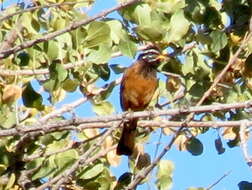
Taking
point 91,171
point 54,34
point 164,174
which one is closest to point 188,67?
point 164,174

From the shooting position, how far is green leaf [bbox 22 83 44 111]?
12.1 ft

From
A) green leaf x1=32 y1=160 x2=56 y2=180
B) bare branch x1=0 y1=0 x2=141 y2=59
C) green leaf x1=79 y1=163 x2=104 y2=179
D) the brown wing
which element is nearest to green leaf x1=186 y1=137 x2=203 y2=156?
green leaf x1=79 y1=163 x2=104 y2=179

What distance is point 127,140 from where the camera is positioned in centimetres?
399

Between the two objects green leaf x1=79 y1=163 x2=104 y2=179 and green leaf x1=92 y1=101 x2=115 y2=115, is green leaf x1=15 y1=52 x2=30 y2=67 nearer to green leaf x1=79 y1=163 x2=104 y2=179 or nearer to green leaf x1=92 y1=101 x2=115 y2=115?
green leaf x1=92 y1=101 x2=115 y2=115

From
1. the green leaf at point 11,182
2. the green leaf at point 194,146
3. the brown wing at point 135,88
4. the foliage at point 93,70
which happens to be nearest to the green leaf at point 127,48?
the foliage at point 93,70

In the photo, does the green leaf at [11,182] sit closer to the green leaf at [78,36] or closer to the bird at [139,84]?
the green leaf at [78,36]

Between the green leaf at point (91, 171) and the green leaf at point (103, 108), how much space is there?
257 millimetres

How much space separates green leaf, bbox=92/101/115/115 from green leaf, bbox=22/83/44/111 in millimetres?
269

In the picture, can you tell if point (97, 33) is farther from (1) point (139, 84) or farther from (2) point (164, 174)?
(1) point (139, 84)

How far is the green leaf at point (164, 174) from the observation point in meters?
3.63

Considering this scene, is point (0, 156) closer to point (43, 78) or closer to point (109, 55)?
point (43, 78)

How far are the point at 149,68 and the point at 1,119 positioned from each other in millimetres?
1908

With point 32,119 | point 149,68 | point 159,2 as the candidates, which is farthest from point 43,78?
point 149,68

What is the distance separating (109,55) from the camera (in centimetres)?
358
